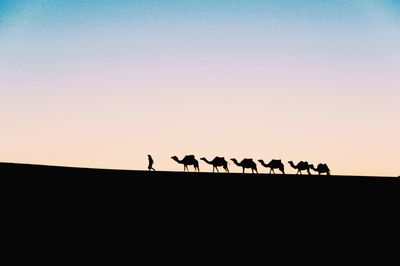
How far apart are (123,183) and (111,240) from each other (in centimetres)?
359

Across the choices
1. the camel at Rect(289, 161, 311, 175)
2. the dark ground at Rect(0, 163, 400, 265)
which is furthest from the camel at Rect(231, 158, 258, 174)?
the dark ground at Rect(0, 163, 400, 265)

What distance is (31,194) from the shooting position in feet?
35.9

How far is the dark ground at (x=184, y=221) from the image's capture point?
30.5 ft

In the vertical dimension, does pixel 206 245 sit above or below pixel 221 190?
below

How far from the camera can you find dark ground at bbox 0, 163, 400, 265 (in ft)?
30.5

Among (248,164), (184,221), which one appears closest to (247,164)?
(248,164)

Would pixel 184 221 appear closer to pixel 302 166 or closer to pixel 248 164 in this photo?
pixel 248 164

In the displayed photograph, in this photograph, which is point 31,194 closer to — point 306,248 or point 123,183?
point 123,183

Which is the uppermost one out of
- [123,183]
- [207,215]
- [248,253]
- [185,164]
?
[185,164]

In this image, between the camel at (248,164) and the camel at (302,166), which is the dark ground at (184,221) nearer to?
the camel at (248,164)

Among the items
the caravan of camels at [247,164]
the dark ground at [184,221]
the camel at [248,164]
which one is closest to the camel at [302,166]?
the caravan of camels at [247,164]

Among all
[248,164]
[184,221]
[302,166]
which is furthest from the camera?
[302,166]

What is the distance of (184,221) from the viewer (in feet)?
35.4

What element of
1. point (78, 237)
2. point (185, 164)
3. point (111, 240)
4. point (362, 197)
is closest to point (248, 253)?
point (111, 240)
